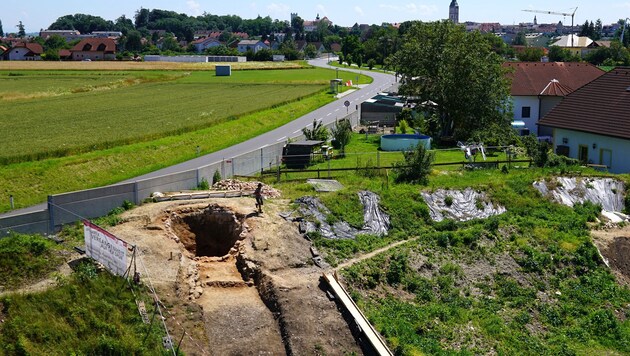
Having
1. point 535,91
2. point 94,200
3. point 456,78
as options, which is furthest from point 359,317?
point 535,91

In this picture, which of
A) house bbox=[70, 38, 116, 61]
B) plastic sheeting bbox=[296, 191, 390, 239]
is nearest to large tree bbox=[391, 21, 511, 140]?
plastic sheeting bbox=[296, 191, 390, 239]

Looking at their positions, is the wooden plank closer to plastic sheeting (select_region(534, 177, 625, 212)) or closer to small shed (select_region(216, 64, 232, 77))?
plastic sheeting (select_region(534, 177, 625, 212))

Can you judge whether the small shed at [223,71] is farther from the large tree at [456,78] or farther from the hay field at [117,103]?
the large tree at [456,78]

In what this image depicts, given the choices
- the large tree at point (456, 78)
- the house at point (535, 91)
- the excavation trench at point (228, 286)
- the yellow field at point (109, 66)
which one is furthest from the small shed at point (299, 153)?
the yellow field at point (109, 66)

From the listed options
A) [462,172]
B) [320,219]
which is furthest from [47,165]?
[462,172]

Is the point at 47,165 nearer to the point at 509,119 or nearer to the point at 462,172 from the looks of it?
the point at 462,172

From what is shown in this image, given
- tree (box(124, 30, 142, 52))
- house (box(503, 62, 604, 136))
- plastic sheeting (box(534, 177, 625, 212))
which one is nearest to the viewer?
plastic sheeting (box(534, 177, 625, 212))

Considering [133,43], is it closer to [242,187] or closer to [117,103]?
[117,103]
